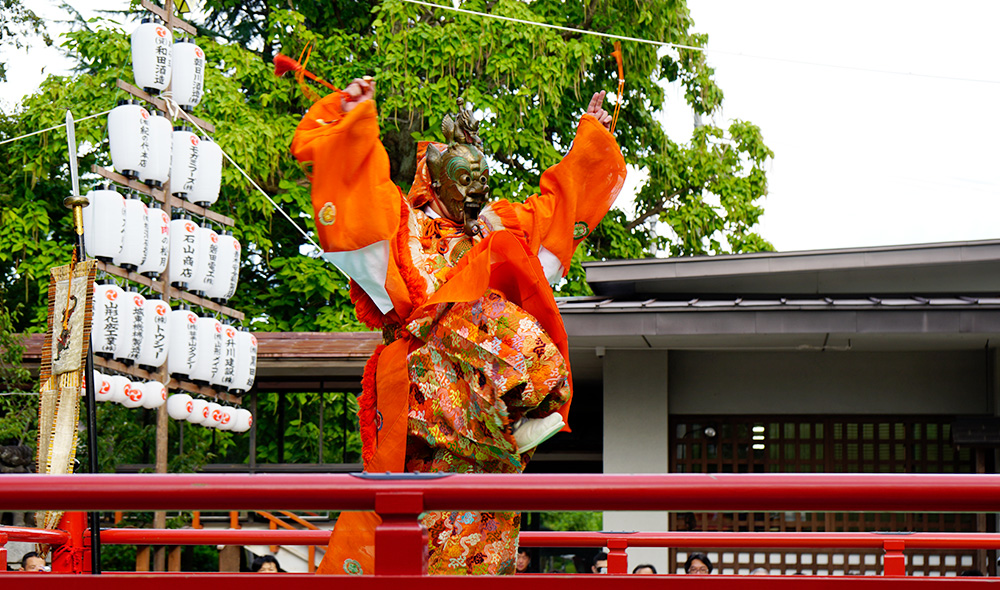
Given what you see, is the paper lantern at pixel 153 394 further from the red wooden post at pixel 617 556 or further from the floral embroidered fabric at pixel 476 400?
the floral embroidered fabric at pixel 476 400

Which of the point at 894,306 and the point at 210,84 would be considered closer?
the point at 894,306

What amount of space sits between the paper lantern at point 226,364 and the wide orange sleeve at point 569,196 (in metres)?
6.49

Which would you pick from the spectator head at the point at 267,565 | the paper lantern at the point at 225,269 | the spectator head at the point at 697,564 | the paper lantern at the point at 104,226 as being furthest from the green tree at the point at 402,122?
the spectator head at the point at 697,564

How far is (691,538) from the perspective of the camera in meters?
4.53

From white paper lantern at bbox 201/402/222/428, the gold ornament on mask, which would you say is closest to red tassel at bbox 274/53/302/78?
the gold ornament on mask

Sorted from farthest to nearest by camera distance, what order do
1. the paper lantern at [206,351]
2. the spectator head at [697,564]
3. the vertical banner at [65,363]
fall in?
the paper lantern at [206,351] → the spectator head at [697,564] → the vertical banner at [65,363]

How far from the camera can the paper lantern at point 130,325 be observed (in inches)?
348

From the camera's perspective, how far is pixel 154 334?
9180 millimetres

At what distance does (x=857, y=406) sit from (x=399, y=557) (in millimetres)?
7765

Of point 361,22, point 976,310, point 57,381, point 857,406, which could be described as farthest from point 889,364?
point 361,22

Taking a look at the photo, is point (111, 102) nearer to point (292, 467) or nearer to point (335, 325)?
point (335, 325)

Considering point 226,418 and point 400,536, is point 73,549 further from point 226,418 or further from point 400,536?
point 226,418

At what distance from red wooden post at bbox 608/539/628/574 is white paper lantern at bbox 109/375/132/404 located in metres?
5.46

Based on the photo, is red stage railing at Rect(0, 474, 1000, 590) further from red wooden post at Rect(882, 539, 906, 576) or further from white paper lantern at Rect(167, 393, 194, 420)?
white paper lantern at Rect(167, 393, 194, 420)
